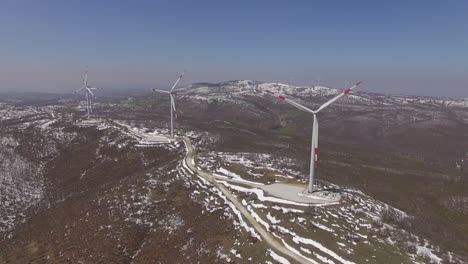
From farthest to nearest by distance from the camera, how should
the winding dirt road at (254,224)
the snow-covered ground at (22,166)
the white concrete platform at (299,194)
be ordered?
the snow-covered ground at (22,166), the white concrete platform at (299,194), the winding dirt road at (254,224)

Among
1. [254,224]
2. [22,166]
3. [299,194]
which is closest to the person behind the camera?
[254,224]

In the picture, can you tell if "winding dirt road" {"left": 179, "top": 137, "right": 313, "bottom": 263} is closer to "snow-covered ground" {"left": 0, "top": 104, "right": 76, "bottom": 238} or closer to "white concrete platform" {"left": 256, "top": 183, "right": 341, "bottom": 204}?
"white concrete platform" {"left": 256, "top": 183, "right": 341, "bottom": 204}

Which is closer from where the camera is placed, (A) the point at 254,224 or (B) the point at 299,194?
(A) the point at 254,224

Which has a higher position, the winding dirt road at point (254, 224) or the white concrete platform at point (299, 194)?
the white concrete platform at point (299, 194)

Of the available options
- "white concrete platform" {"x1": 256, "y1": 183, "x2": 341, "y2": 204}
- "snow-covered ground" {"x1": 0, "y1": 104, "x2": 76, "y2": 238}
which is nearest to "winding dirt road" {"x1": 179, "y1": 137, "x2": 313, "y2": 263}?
"white concrete platform" {"x1": 256, "y1": 183, "x2": 341, "y2": 204}

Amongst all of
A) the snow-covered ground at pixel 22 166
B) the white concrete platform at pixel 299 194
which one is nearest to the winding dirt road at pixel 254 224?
the white concrete platform at pixel 299 194

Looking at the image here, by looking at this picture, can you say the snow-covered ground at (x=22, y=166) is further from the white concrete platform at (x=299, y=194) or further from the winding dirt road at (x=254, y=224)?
the white concrete platform at (x=299, y=194)

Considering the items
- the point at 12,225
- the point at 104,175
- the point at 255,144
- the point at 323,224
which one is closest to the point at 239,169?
the point at 323,224

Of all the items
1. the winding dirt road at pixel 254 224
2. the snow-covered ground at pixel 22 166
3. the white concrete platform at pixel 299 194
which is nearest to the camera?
the winding dirt road at pixel 254 224

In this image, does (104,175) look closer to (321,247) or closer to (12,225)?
(12,225)

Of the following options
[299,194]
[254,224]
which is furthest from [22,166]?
[299,194]

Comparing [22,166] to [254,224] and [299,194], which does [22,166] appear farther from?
[299,194]
